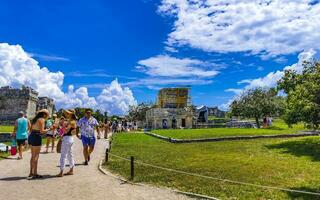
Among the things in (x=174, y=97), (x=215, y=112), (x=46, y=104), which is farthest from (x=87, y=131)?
(x=215, y=112)

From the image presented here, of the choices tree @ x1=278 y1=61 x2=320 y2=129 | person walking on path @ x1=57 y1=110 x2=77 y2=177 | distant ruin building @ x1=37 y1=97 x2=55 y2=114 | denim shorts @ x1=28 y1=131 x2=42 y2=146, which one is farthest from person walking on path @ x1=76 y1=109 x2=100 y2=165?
distant ruin building @ x1=37 y1=97 x2=55 y2=114

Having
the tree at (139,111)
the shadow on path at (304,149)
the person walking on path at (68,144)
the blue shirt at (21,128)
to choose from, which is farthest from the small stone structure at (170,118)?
the person walking on path at (68,144)

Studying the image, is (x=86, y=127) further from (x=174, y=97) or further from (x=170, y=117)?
(x=174, y=97)

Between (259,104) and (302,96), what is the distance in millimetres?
44713

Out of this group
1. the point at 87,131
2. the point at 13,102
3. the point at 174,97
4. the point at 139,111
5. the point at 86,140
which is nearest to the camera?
the point at 86,140

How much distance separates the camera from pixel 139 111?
340ft

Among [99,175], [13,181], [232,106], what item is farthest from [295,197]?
[232,106]

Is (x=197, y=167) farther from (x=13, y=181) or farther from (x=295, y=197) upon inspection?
(x=13, y=181)

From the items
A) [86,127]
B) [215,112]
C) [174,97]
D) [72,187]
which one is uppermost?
[215,112]

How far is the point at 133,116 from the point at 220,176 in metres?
89.8

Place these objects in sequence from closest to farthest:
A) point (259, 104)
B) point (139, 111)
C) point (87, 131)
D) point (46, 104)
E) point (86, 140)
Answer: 1. point (86, 140)
2. point (87, 131)
3. point (259, 104)
4. point (46, 104)
5. point (139, 111)

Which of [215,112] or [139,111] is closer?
[139,111]

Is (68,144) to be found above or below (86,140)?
below

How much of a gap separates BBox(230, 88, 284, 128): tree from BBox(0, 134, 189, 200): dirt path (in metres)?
48.5
